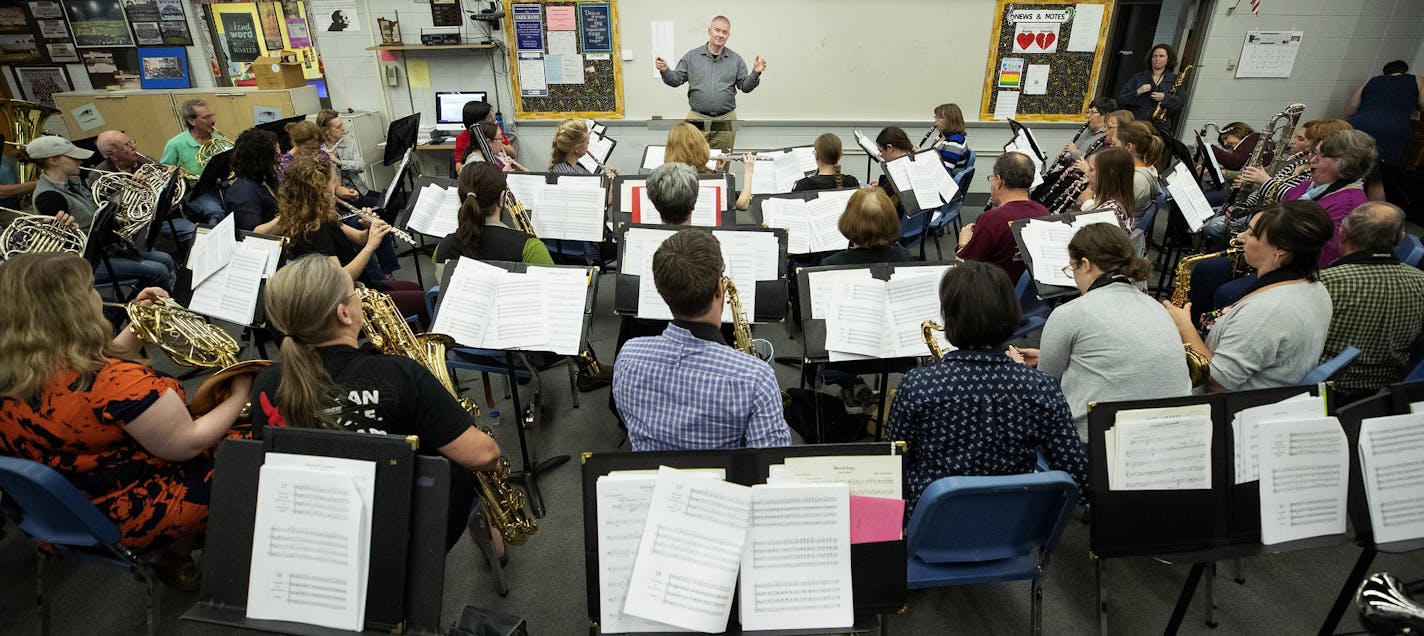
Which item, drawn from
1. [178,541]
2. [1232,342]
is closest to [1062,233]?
[1232,342]

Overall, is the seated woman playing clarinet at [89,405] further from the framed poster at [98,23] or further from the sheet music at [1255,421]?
the framed poster at [98,23]

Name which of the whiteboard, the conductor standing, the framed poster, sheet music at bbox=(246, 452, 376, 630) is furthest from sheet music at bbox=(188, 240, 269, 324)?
the framed poster

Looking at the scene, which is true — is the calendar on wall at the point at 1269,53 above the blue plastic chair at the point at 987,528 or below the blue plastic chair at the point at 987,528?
above

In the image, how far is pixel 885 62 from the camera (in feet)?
24.7

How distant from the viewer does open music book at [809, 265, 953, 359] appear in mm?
2723

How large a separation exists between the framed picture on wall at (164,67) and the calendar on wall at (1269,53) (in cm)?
1168

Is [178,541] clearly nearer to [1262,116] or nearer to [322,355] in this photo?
[322,355]

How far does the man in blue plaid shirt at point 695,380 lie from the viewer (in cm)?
191

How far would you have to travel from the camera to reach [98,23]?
24.6 feet

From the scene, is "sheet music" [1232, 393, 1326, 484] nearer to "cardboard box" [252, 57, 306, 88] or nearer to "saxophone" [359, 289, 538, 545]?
"saxophone" [359, 289, 538, 545]

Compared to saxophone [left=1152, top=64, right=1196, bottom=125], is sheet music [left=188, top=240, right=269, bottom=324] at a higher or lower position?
lower

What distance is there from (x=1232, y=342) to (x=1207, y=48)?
6386 mm

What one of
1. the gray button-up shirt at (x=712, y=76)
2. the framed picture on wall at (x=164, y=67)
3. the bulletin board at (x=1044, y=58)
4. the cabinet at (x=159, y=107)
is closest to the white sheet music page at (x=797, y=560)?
the gray button-up shirt at (x=712, y=76)

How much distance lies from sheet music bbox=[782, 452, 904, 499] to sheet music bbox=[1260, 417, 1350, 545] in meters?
1.06
